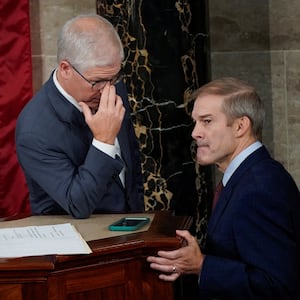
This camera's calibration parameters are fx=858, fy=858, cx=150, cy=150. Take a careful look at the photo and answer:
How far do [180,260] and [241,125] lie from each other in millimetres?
523

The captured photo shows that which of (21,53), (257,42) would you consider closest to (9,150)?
(21,53)

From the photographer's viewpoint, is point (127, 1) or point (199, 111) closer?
point (199, 111)

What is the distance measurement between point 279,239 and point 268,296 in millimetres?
173

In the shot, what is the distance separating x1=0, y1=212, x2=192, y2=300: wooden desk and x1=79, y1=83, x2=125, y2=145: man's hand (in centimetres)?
53

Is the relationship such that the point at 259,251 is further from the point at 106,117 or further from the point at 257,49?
the point at 257,49

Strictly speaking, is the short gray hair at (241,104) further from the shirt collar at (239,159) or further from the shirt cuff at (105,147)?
the shirt cuff at (105,147)

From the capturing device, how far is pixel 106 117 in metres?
3.03

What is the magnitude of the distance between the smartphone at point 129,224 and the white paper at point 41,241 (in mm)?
123

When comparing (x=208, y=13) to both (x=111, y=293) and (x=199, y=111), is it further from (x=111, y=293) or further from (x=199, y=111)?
(x=111, y=293)

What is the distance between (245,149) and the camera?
2.78 metres

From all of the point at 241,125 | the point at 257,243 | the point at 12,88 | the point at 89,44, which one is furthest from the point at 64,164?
the point at 12,88

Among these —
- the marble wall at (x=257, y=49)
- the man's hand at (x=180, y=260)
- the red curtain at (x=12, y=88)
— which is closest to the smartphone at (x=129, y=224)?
the man's hand at (x=180, y=260)

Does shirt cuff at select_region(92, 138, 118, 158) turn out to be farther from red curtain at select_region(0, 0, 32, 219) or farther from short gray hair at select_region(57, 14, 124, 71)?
red curtain at select_region(0, 0, 32, 219)

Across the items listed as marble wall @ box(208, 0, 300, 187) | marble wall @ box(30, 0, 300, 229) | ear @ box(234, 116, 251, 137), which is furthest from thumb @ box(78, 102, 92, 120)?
marble wall @ box(208, 0, 300, 187)
